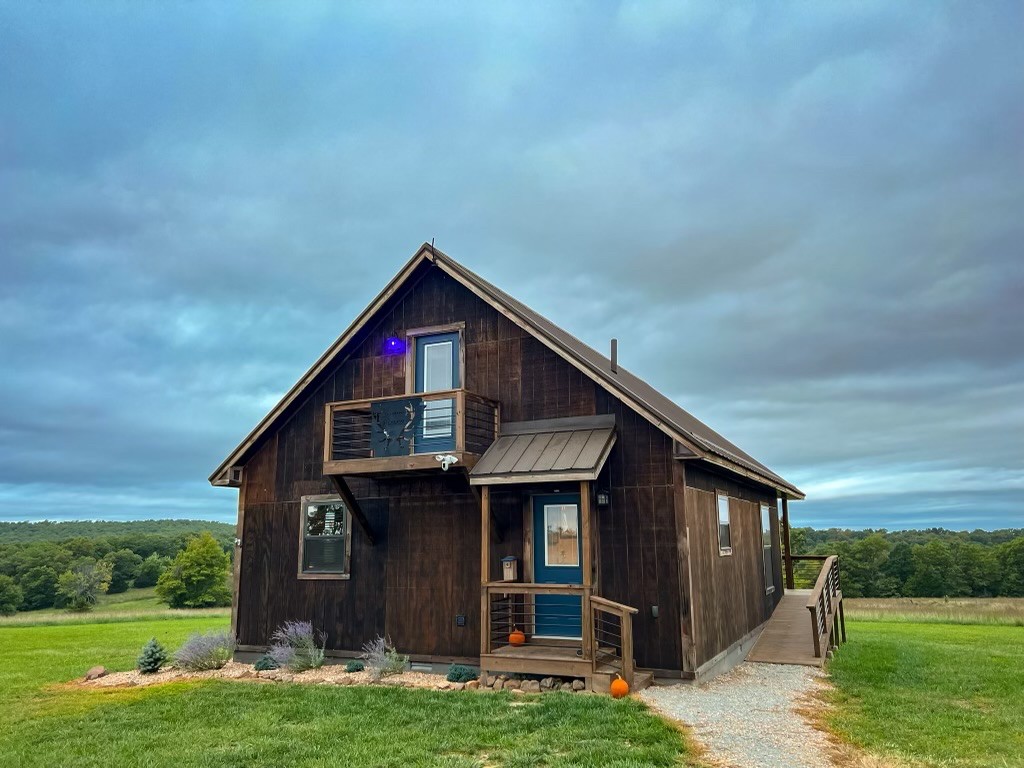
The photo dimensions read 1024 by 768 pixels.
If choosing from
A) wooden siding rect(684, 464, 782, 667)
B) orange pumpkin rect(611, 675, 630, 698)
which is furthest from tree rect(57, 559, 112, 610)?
orange pumpkin rect(611, 675, 630, 698)

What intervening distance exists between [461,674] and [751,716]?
172 inches

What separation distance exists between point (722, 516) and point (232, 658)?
9755 millimetres

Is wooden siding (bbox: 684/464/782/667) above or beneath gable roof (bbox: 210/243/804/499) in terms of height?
beneath

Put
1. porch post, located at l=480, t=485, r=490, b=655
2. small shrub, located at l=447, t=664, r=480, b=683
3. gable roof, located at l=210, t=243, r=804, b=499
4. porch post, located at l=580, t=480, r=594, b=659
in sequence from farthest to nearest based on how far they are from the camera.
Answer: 1. small shrub, located at l=447, t=664, r=480, b=683
2. gable roof, located at l=210, t=243, r=804, b=499
3. porch post, located at l=480, t=485, r=490, b=655
4. porch post, located at l=580, t=480, r=594, b=659

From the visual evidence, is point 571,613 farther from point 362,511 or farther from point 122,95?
point 122,95

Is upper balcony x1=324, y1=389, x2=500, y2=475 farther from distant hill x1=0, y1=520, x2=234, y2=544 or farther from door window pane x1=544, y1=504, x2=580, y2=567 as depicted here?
distant hill x1=0, y1=520, x2=234, y2=544

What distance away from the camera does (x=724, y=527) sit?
510 inches

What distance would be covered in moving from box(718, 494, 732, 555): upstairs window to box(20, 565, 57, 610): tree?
184 ft

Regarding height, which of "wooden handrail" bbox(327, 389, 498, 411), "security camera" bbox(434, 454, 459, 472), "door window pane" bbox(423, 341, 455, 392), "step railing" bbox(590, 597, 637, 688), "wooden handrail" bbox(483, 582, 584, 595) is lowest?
"step railing" bbox(590, 597, 637, 688)

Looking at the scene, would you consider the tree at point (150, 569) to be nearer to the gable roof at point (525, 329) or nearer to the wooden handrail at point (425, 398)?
the gable roof at point (525, 329)

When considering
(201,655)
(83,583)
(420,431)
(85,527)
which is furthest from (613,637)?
(85,527)

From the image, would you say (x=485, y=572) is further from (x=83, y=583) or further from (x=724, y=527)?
(x=83, y=583)

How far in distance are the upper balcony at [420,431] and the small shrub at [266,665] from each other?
3685 millimetres

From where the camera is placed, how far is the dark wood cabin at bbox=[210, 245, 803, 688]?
10422 millimetres
